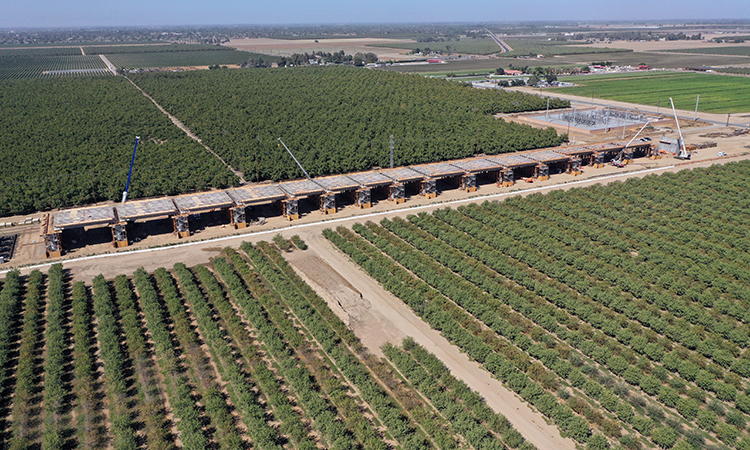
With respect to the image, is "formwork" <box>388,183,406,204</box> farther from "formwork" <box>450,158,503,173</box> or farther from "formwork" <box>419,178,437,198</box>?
"formwork" <box>450,158,503,173</box>

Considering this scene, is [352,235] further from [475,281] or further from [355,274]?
[475,281]

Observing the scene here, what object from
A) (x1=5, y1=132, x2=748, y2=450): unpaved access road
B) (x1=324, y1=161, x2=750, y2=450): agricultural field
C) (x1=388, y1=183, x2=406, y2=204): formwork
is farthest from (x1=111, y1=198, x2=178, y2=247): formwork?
(x1=388, y1=183, x2=406, y2=204): formwork

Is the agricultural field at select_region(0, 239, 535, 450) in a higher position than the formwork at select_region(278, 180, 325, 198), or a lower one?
lower

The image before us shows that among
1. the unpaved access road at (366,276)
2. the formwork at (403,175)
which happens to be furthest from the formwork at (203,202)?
the formwork at (403,175)

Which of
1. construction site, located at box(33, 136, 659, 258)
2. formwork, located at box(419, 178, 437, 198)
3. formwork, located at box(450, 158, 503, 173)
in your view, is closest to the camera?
construction site, located at box(33, 136, 659, 258)

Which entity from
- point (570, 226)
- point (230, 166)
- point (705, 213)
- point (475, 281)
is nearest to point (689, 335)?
point (475, 281)

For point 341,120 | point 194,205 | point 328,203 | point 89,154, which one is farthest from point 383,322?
point 341,120

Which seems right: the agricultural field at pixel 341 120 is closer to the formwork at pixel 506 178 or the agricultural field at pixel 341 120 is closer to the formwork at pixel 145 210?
the formwork at pixel 506 178
